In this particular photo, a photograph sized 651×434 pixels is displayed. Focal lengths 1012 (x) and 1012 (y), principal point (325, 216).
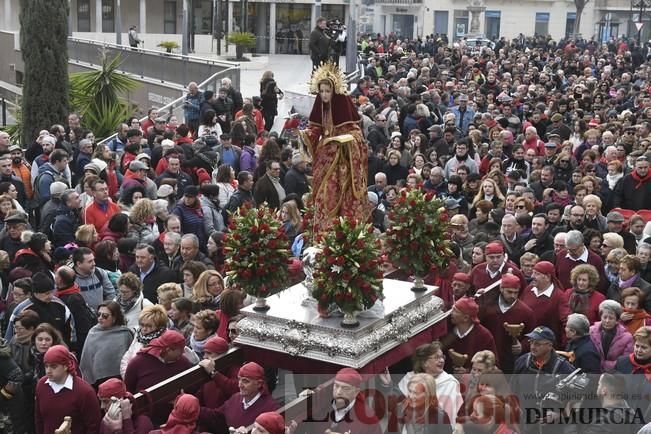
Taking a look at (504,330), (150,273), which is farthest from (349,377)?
(150,273)

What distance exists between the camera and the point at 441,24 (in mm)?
70312

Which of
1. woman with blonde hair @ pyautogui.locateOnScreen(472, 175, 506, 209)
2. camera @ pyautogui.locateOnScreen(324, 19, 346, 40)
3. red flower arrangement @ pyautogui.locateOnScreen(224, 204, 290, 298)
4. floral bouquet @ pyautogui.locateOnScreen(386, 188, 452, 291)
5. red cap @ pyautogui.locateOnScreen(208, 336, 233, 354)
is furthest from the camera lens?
camera @ pyautogui.locateOnScreen(324, 19, 346, 40)

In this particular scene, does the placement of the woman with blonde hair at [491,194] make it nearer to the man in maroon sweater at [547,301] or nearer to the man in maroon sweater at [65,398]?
the man in maroon sweater at [547,301]

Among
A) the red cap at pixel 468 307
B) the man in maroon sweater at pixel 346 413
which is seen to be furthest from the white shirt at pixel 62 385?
the red cap at pixel 468 307

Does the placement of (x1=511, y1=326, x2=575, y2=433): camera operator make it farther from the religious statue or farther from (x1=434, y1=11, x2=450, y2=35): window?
(x1=434, y1=11, x2=450, y2=35): window

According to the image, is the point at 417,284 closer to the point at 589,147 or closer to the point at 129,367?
the point at 129,367

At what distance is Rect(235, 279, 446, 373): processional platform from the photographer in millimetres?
7676

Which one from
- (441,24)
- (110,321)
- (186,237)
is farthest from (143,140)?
(441,24)

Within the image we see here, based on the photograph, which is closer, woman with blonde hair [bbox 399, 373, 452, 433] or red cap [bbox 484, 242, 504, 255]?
woman with blonde hair [bbox 399, 373, 452, 433]

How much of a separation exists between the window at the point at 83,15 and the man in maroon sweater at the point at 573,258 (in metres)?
50.0

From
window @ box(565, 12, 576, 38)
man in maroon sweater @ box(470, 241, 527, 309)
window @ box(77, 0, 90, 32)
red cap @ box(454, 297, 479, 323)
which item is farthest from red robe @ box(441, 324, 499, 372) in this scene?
window @ box(565, 12, 576, 38)

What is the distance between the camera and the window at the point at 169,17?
58656 mm

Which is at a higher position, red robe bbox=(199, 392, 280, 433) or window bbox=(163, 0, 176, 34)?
window bbox=(163, 0, 176, 34)

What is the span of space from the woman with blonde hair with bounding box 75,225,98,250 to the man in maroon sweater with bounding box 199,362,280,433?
4020 mm
